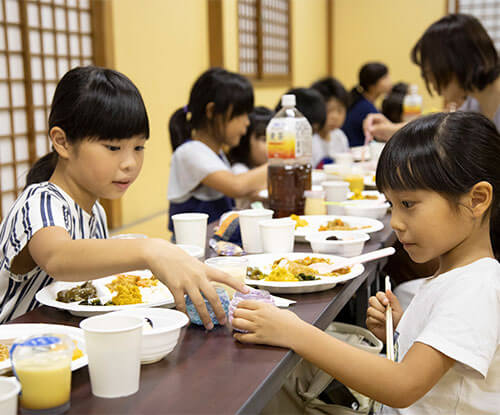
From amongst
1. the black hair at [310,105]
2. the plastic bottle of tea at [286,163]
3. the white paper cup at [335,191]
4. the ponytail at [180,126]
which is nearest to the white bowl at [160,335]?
the plastic bottle of tea at [286,163]

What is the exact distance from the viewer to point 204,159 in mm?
2490

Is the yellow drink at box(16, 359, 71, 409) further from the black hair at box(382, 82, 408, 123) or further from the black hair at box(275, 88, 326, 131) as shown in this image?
the black hair at box(382, 82, 408, 123)

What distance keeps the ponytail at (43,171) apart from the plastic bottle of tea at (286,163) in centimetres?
74

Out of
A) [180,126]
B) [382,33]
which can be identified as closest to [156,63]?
[180,126]

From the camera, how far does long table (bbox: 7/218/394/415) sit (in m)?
0.75

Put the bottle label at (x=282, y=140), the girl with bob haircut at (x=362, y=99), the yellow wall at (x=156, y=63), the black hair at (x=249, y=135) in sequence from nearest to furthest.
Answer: the bottle label at (x=282, y=140), the black hair at (x=249, y=135), the yellow wall at (x=156, y=63), the girl with bob haircut at (x=362, y=99)

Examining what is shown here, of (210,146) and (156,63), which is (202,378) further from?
(156,63)

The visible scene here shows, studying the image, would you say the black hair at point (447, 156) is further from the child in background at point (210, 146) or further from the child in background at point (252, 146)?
the child in background at point (252, 146)

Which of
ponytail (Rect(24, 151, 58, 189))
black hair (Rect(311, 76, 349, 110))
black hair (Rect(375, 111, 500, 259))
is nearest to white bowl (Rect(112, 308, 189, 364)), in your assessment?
black hair (Rect(375, 111, 500, 259))

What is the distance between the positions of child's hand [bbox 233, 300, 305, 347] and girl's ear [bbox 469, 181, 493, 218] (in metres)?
0.38

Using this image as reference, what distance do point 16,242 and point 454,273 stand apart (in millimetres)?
878

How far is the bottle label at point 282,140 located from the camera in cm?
192

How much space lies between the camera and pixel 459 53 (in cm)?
257

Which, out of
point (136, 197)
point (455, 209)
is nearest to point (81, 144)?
point (455, 209)
